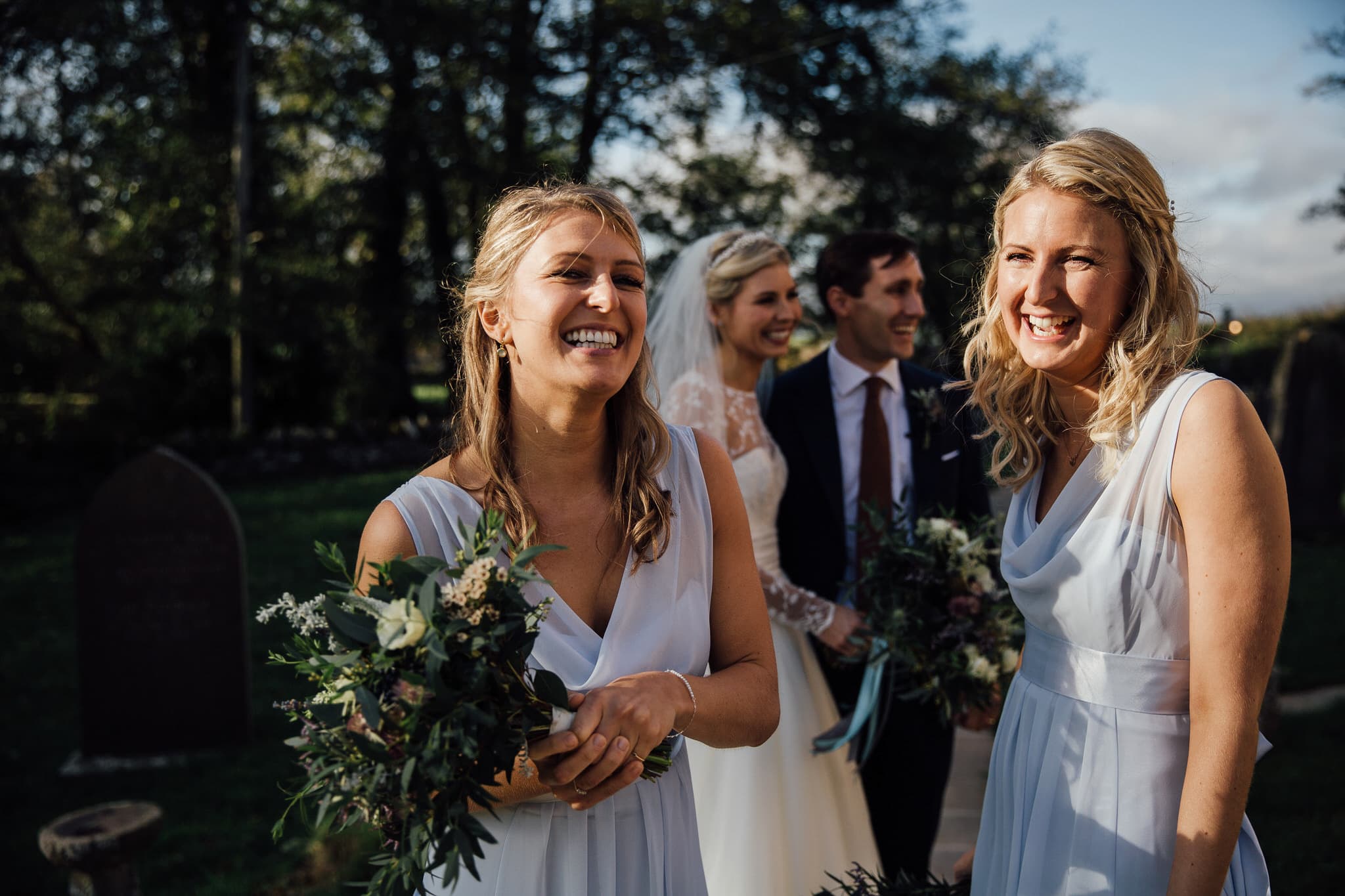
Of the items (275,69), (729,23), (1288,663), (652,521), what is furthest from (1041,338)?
(275,69)

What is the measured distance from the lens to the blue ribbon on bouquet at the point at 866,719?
3867 millimetres

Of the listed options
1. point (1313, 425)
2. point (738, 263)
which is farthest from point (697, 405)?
point (1313, 425)

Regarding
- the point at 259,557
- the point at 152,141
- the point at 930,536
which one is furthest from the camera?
the point at 152,141

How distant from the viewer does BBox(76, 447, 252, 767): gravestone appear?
6.56m

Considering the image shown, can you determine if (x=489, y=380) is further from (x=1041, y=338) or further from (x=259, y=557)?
(x=259, y=557)

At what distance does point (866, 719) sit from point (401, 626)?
8.98 ft

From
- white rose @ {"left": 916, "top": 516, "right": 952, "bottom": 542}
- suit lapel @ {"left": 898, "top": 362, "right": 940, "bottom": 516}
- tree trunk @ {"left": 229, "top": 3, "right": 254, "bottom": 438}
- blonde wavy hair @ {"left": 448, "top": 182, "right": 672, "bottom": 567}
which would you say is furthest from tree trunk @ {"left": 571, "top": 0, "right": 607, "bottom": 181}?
blonde wavy hair @ {"left": 448, "top": 182, "right": 672, "bottom": 567}

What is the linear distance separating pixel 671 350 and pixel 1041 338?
8.28 ft

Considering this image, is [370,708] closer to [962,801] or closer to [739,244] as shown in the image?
[739,244]

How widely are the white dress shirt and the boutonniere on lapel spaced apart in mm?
71

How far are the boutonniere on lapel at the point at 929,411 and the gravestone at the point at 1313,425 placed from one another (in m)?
10.9

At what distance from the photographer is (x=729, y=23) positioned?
65.1 feet

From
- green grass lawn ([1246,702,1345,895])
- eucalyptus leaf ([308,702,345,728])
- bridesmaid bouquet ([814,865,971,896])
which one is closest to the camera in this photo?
eucalyptus leaf ([308,702,345,728])

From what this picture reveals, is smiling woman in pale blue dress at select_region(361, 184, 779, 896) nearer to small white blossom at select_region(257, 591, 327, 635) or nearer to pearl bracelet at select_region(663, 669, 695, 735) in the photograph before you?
pearl bracelet at select_region(663, 669, 695, 735)
